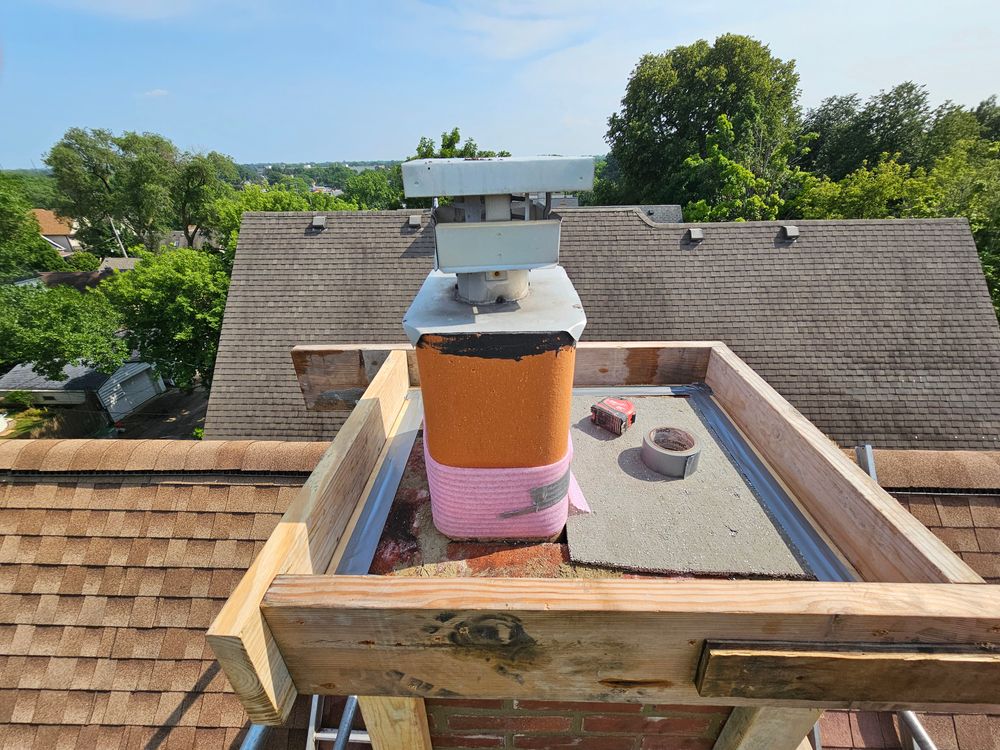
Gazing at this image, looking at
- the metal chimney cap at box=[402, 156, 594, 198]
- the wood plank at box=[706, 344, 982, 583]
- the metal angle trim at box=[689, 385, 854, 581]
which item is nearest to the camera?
the metal chimney cap at box=[402, 156, 594, 198]

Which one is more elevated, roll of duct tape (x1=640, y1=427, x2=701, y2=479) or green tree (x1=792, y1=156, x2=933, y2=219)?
green tree (x1=792, y1=156, x2=933, y2=219)

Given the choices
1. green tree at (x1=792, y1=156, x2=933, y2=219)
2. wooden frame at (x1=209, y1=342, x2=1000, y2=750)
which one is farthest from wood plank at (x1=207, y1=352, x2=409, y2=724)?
green tree at (x1=792, y1=156, x2=933, y2=219)

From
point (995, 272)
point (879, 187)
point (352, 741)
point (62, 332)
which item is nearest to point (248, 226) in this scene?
point (352, 741)

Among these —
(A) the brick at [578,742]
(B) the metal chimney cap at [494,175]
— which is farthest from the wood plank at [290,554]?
(B) the metal chimney cap at [494,175]

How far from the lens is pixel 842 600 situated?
3.64 feet

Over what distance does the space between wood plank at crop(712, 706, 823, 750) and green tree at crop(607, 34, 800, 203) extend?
2550cm

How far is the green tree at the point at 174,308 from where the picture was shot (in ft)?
42.8

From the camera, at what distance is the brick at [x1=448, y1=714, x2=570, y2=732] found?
1.65m

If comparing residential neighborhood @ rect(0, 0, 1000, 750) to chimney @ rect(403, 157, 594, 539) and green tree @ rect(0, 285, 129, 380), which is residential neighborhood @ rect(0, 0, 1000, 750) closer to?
chimney @ rect(403, 157, 594, 539)

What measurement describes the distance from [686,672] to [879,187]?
70.9 ft

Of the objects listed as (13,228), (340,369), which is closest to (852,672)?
(340,369)

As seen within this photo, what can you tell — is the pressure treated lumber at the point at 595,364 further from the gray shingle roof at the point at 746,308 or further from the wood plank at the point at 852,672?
the gray shingle roof at the point at 746,308

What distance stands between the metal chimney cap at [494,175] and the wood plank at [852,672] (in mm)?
1427

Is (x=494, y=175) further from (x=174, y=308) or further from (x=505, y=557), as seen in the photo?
(x=174, y=308)
